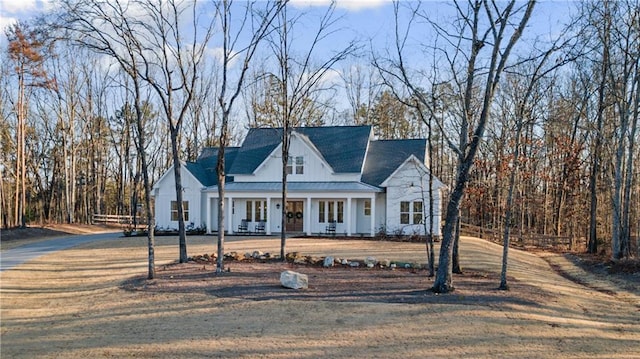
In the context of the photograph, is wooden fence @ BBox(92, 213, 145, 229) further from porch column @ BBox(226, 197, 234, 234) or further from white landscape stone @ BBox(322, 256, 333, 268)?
white landscape stone @ BBox(322, 256, 333, 268)

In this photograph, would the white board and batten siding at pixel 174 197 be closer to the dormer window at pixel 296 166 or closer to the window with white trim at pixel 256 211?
the window with white trim at pixel 256 211

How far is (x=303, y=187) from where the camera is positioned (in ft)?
89.2

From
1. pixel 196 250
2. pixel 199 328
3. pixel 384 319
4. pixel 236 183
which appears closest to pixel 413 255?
pixel 196 250

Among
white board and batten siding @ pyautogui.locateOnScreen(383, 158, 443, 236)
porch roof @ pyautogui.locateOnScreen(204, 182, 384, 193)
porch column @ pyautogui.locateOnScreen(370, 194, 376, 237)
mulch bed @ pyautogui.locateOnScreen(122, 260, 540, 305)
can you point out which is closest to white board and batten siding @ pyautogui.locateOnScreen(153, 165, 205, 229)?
porch roof @ pyautogui.locateOnScreen(204, 182, 384, 193)

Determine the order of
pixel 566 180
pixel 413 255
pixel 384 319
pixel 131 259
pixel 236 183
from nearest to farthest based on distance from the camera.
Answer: pixel 384 319 < pixel 131 259 < pixel 413 255 < pixel 236 183 < pixel 566 180

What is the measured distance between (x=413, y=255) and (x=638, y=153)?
23.2 metres

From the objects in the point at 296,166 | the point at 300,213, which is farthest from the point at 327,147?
the point at 300,213

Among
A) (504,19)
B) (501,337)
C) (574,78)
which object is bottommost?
(501,337)

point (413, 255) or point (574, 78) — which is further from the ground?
point (574, 78)

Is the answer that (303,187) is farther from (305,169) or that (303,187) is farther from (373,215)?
(373,215)

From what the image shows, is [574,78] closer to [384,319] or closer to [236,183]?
[236,183]

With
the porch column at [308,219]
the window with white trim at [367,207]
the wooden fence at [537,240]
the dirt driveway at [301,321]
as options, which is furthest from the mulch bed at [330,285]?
the wooden fence at [537,240]

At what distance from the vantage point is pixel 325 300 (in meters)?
10.3

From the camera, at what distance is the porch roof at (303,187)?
26.3 meters
